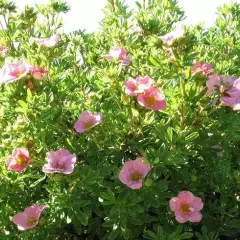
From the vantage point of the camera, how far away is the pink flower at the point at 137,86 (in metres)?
2.13

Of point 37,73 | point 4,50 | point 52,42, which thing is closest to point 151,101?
point 37,73

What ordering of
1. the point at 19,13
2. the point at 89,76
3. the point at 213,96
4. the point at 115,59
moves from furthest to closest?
the point at 19,13 < the point at 89,76 < the point at 115,59 < the point at 213,96

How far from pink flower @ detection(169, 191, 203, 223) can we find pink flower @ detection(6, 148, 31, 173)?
71cm

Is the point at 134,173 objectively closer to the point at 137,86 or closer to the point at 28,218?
the point at 137,86

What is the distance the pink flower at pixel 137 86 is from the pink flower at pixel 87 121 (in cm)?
20

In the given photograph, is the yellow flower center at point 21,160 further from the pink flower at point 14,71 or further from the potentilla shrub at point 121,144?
the pink flower at point 14,71

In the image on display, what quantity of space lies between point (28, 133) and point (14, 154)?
0.18m

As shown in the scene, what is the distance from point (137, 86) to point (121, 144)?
384mm

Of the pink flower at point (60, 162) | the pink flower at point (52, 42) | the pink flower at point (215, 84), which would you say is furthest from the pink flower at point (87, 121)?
the pink flower at point (215, 84)

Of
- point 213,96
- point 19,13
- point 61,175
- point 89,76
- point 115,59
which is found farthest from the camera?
point 19,13

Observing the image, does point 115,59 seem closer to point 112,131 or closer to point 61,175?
point 112,131

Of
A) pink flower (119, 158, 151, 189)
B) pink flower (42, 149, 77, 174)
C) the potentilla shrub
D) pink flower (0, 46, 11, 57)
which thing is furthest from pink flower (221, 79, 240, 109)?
pink flower (0, 46, 11, 57)

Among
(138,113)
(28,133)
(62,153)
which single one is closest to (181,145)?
(138,113)

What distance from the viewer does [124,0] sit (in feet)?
10.5
